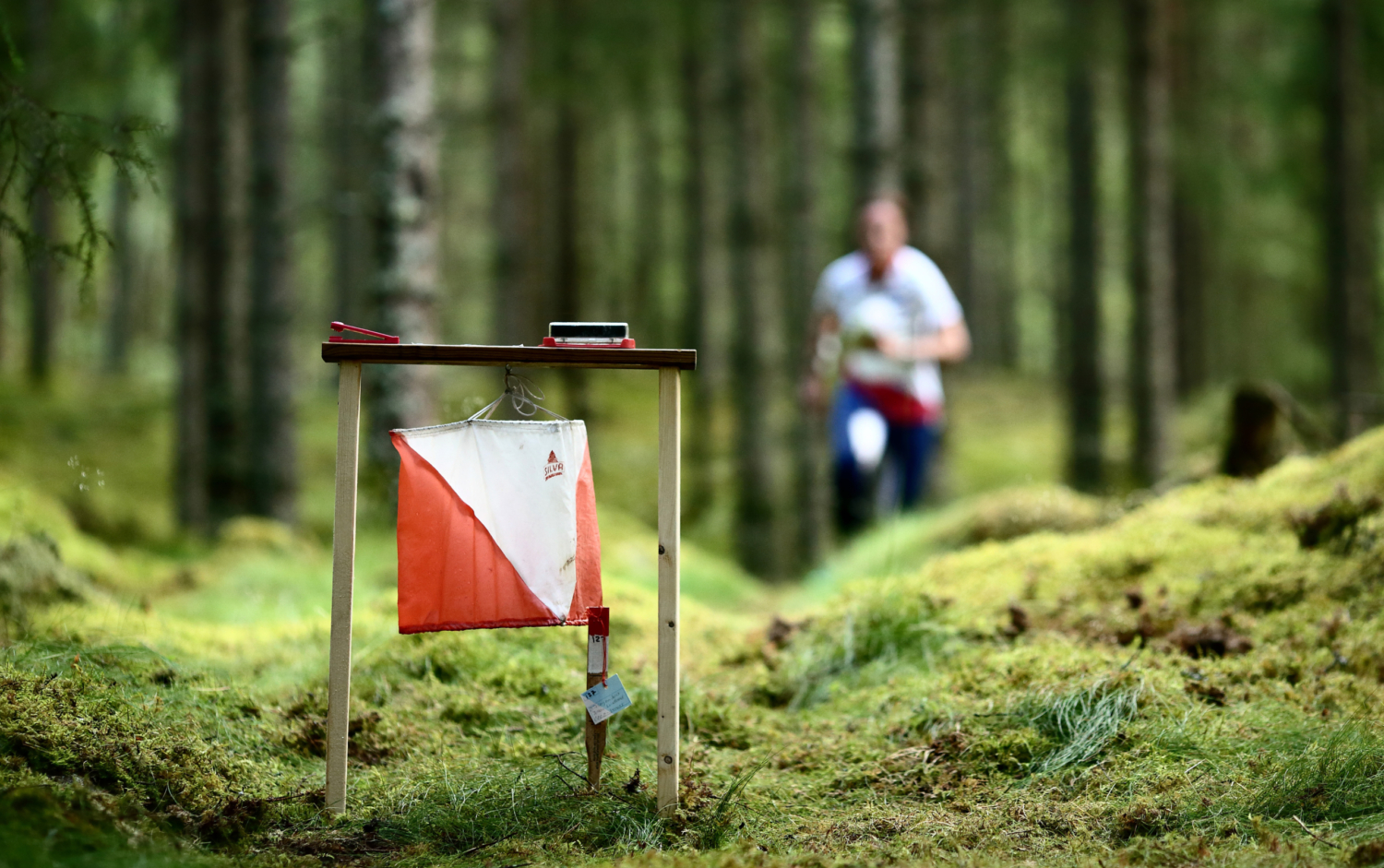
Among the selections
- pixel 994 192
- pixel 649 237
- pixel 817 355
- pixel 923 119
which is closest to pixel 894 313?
pixel 817 355

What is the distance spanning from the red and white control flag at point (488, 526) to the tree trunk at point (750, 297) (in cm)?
864

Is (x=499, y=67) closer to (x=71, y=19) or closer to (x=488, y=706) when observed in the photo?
(x=71, y=19)

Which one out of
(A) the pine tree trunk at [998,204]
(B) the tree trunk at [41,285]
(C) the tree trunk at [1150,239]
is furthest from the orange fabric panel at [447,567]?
(A) the pine tree trunk at [998,204]

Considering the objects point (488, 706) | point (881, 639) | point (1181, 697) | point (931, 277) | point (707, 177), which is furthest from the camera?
point (707, 177)

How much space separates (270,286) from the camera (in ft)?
33.5

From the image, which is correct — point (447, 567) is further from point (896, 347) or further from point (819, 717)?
point (896, 347)

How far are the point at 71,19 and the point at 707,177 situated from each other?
8.46 metres

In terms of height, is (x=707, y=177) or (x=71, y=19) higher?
(x=71, y=19)

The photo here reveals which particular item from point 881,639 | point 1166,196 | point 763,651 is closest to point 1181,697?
point 881,639

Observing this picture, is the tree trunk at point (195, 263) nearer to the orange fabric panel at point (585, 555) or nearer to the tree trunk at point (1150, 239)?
the orange fabric panel at point (585, 555)

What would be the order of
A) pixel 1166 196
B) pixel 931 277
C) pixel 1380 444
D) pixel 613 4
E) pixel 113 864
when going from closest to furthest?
pixel 113 864 < pixel 1380 444 < pixel 931 277 < pixel 1166 196 < pixel 613 4

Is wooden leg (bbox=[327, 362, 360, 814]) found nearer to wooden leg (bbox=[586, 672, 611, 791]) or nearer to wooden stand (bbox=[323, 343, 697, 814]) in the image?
wooden stand (bbox=[323, 343, 697, 814])

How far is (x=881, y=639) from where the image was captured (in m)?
4.62

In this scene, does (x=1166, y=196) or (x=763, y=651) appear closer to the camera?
(x=763, y=651)
